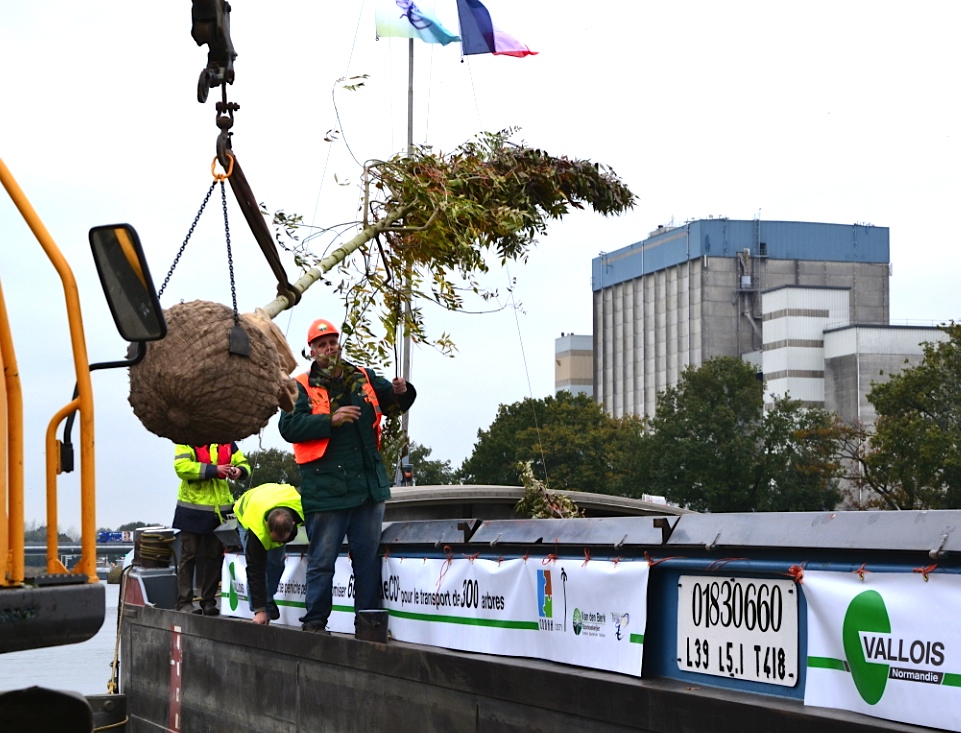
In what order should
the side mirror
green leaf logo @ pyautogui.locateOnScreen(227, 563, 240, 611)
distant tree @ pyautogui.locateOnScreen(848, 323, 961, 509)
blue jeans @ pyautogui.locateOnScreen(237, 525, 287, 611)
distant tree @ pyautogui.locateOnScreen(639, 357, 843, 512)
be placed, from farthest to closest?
distant tree @ pyautogui.locateOnScreen(639, 357, 843, 512) < distant tree @ pyautogui.locateOnScreen(848, 323, 961, 509) < green leaf logo @ pyautogui.locateOnScreen(227, 563, 240, 611) < blue jeans @ pyautogui.locateOnScreen(237, 525, 287, 611) < the side mirror

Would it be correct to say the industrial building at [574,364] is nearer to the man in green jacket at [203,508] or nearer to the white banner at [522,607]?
the man in green jacket at [203,508]

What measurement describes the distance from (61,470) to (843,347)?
103301mm

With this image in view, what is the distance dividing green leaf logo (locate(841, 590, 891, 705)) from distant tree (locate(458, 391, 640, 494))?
74.9m

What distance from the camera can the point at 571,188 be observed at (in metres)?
9.03

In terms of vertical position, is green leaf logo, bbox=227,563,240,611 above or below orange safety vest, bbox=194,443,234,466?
below

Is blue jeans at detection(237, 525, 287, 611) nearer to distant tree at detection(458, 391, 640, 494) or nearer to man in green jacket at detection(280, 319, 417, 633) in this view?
man in green jacket at detection(280, 319, 417, 633)

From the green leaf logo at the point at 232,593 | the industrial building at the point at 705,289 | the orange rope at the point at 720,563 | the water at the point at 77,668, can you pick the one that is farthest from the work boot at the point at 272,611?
the industrial building at the point at 705,289

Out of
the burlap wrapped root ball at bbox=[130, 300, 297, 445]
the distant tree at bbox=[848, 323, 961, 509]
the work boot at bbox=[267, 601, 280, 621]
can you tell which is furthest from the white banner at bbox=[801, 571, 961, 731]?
the distant tree at bbox=[848, 323, 961, 509]

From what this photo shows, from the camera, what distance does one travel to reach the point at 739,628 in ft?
18.5

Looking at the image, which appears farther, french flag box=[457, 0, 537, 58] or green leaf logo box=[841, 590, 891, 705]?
french flag box=[457, 0, 537, 58]

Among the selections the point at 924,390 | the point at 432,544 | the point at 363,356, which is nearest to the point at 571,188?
the point at 363,356

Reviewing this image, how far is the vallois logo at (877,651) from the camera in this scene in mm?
4652

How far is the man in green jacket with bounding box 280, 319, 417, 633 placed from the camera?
8.74m

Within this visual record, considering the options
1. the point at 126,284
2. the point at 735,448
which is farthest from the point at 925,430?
the point at 126,284
